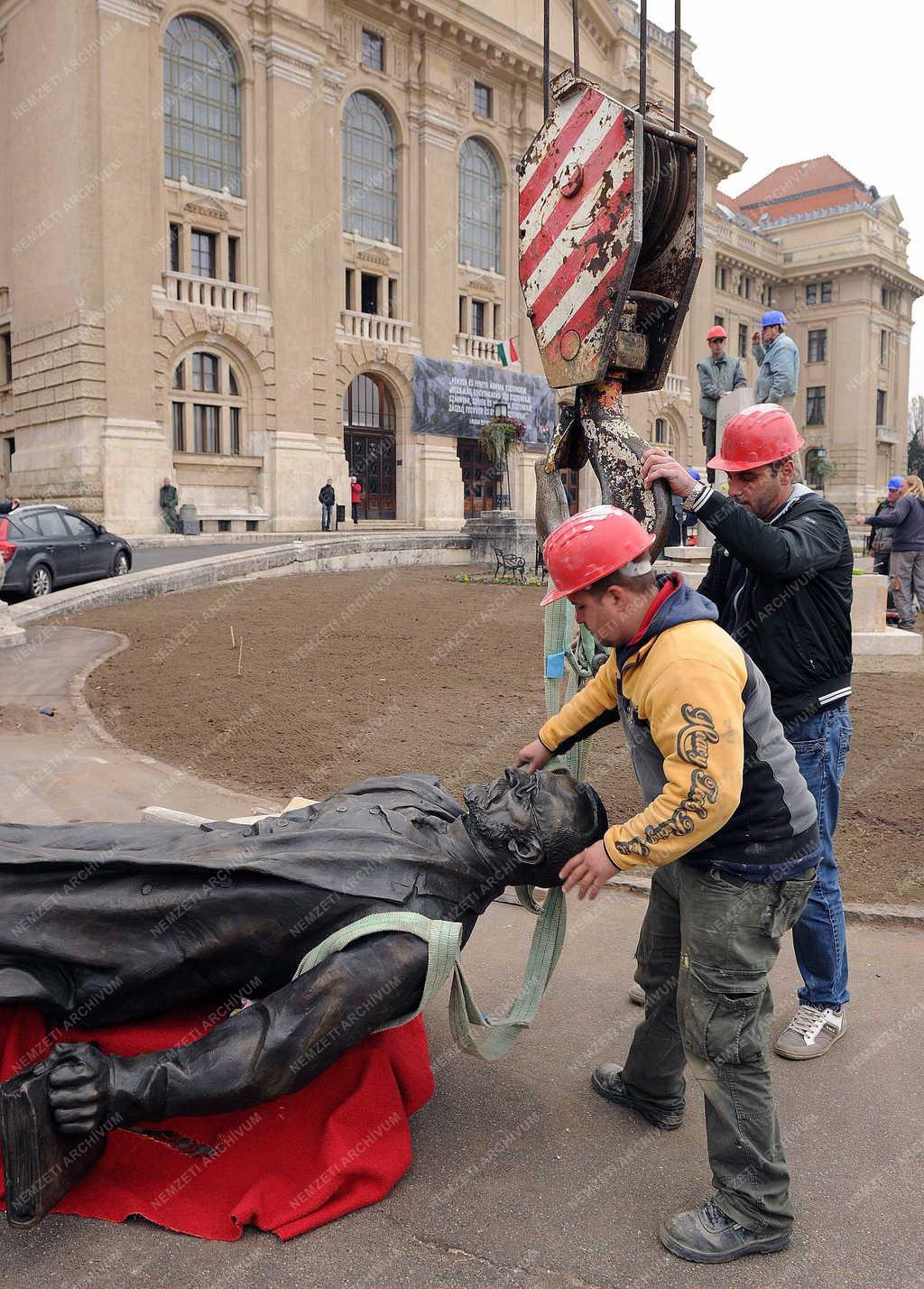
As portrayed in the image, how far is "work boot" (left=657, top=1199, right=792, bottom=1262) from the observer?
2.22 metres

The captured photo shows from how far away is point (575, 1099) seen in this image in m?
2.88

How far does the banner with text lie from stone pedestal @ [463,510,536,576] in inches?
346

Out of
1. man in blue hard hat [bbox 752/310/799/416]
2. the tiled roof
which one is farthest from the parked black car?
the tiled roof

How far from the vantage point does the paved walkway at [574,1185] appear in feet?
7.07

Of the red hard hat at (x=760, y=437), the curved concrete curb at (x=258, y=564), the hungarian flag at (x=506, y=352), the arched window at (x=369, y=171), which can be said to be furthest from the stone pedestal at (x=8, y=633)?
the hungarian flag at (x=506, y=352)

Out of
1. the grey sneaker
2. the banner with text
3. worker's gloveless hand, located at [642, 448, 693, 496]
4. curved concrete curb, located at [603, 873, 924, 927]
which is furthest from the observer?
the banner with text

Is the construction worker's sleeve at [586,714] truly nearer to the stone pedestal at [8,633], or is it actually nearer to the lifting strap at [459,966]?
the lifting strap at [459,966]

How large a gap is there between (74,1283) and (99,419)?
83.9 feet

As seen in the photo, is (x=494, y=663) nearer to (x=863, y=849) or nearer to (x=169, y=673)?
(x=169, y=673)

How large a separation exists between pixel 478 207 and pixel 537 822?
3744 centimetres

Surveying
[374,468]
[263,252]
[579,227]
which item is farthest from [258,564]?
[579,227]

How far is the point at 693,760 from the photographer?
7.04 feet

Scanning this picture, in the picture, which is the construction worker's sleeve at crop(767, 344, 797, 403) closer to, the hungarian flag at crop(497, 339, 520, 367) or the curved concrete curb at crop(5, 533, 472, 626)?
the curved concrete curb at crop(5, 533, 472, 626)

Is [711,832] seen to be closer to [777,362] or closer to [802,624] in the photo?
[802,624]
